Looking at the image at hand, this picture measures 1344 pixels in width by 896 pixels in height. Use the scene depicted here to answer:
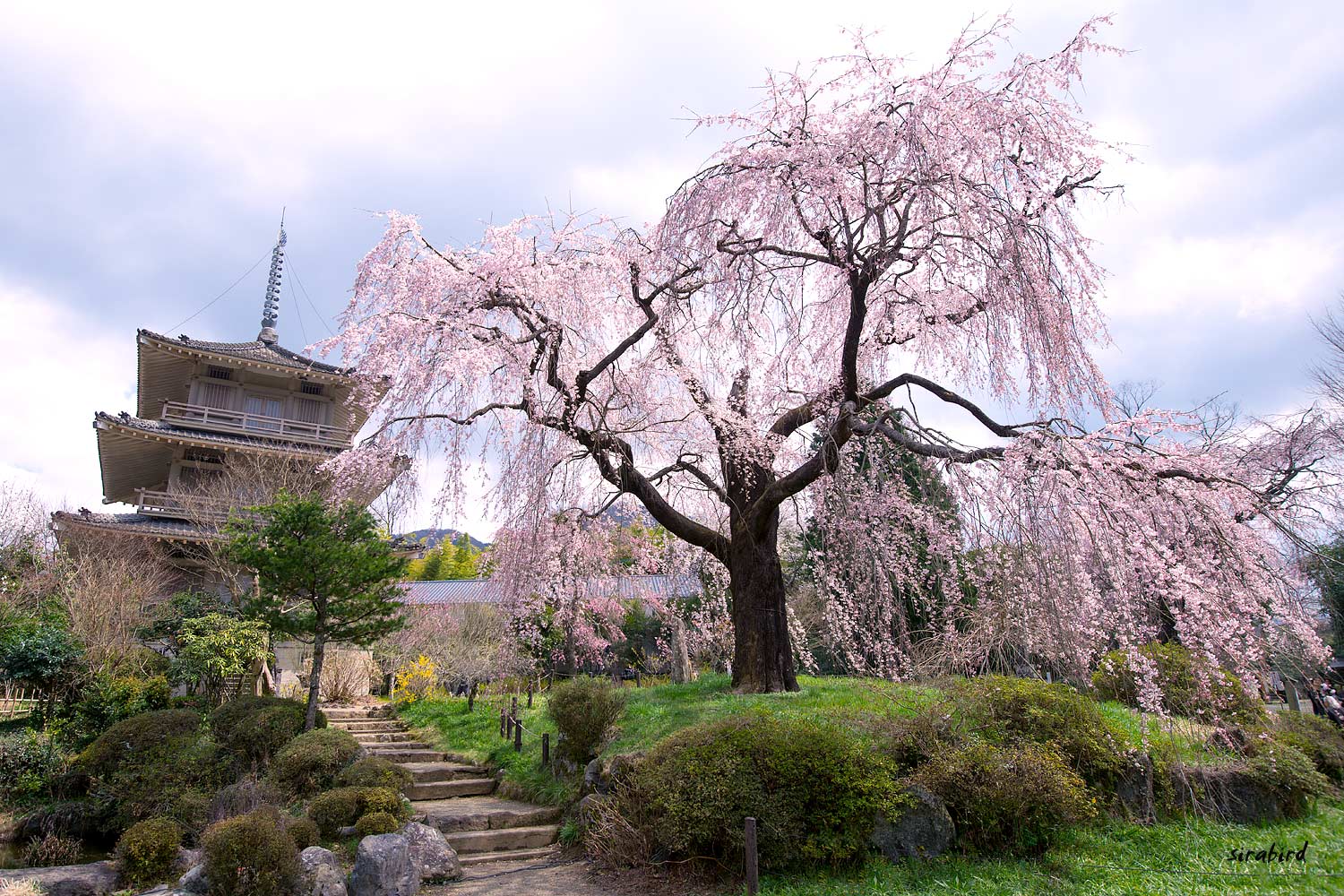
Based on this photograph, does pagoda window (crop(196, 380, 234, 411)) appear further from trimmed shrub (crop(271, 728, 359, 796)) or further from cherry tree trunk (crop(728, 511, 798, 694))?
cherry tree trunk (crop(728, 511, 798, 694))

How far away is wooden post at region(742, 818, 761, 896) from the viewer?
204 inches

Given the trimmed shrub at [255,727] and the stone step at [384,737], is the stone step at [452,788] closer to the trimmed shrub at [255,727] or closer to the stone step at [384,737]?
the trimmed shrub at [255,727]

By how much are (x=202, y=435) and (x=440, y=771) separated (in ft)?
42.6

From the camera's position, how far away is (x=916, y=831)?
226 inches

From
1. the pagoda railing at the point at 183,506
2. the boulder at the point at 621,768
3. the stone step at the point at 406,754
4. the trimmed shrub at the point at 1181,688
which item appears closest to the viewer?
the trimmed shrub at the point at 1181,688

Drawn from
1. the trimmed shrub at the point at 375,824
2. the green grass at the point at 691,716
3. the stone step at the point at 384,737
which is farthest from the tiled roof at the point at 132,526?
the trimmed shrub at the point at 375,824

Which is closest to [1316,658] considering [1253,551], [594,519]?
[1253,551]

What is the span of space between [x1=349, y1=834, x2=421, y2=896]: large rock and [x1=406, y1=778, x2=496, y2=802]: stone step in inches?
116

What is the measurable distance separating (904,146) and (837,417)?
8.89 ft

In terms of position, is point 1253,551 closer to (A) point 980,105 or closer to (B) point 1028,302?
(B) point 1028,302

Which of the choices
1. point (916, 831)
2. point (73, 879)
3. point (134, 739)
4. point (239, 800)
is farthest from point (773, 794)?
point (134, 739)

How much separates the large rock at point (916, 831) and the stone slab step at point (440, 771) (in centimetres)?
636

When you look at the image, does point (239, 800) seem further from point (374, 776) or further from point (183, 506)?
point (183, 506)

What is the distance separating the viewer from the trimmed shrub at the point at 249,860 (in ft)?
18.7
